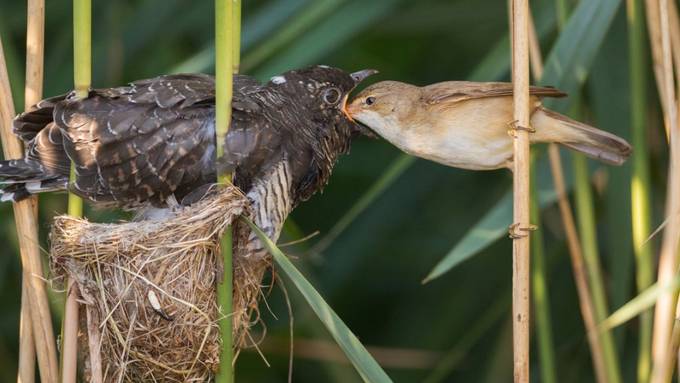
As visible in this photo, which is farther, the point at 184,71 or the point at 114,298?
the point at 184,71

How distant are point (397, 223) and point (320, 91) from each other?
50.9 inches

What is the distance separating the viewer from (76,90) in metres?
2.33

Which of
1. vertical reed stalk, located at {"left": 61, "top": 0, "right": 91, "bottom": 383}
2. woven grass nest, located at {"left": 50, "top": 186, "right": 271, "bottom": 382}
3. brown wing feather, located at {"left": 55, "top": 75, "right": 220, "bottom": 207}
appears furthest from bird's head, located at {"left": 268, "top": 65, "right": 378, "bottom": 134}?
vertical reed stalk, located at {"left": 61, "top": 0, "right": 91, "bottom": 383}

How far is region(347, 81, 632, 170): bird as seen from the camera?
102 inches

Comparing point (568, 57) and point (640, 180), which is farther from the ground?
point (568, 57)

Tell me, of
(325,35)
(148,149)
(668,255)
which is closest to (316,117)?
(325,35)

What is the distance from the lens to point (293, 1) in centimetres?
318

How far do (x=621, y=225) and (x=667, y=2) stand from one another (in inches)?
31.0

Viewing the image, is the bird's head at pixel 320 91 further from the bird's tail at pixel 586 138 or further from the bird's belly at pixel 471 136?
the bird's tail at pixel 586 138

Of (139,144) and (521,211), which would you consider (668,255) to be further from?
(139,144)

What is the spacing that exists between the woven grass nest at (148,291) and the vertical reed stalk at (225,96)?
0.21 m

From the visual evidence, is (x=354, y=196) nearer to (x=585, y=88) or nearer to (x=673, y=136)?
(x=585, y=88)

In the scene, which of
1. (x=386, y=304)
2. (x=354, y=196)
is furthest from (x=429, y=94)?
(x=386, y=304)

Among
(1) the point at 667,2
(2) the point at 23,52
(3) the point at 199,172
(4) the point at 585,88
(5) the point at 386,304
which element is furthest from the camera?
(5) the point at 386,304
